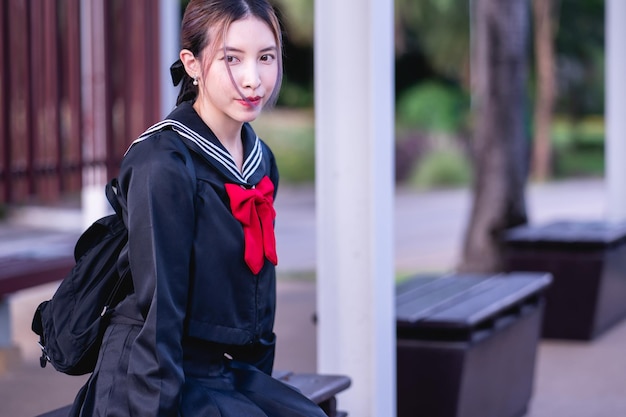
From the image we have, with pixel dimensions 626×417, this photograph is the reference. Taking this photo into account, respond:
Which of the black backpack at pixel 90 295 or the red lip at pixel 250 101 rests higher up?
the red lip at pixel 250 101

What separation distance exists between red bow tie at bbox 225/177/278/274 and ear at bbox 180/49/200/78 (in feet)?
0.92

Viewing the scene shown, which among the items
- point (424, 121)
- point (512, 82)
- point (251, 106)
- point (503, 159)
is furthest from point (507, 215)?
point (424, 121)

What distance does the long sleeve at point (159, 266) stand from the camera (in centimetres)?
250

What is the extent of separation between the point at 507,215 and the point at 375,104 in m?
5.17

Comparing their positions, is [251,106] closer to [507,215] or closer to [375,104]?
[375,104]

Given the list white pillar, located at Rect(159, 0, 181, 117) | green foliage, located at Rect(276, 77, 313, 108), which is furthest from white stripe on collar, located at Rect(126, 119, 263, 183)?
green foliage, located at Rect(276, 77, 313, 108)

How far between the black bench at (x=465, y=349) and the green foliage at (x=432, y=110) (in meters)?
22.9

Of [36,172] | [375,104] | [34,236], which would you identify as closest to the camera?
[375,104]

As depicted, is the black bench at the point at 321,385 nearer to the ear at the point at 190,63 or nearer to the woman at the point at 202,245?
the woman at the point at 202,245

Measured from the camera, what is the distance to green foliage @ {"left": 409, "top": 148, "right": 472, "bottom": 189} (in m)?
25.8

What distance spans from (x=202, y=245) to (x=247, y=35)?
1.58ft

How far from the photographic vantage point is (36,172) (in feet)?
26.6

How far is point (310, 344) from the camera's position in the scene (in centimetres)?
778

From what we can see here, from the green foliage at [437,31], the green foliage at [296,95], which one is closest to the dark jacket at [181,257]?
the green foliage at [437,31]
